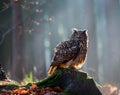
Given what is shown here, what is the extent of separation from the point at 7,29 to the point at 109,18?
252 inches

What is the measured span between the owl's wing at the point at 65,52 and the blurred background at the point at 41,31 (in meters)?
10.8

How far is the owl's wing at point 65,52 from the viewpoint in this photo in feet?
28.4

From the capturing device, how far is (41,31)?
91.5ft

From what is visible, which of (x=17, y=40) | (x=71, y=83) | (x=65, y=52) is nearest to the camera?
(x=71, y=83)

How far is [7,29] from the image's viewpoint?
25.2 meters

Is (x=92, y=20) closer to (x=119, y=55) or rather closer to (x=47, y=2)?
(x=119, y=55)

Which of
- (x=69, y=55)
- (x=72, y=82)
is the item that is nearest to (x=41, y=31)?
(x=69, y=55)

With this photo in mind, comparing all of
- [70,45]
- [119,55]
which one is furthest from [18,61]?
[70,45]

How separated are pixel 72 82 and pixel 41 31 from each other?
64.8ft

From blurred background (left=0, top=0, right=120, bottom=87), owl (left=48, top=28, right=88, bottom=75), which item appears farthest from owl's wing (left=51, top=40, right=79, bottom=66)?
blurred background (left=0, top=0, right=120, bottom=87)

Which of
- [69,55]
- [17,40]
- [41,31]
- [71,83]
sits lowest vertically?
[71,83]

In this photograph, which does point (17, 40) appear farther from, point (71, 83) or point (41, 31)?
point (71, 83)

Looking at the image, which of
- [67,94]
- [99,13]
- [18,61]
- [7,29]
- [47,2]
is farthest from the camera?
[99,13]

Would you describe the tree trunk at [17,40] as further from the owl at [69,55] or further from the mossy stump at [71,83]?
the mossy stump at [71,83]
